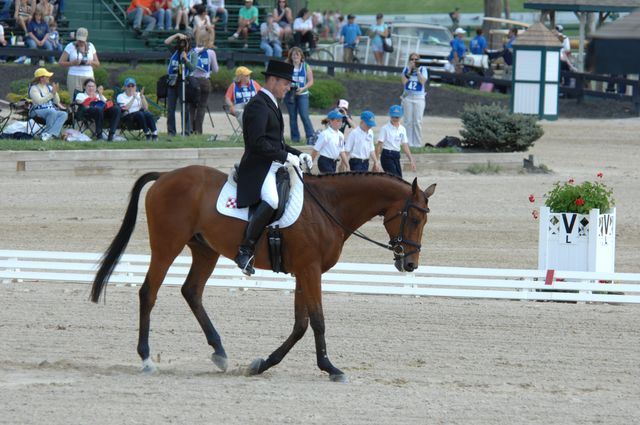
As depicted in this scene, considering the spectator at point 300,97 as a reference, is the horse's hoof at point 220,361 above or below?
below

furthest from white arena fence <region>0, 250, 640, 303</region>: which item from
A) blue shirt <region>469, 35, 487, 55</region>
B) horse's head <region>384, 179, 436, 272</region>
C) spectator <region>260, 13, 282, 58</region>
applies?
blue shirt <region>469, 35, 487, 55</region>

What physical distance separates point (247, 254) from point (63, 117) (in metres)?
11.2

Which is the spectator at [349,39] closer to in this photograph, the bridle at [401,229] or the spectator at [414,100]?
the spectator at [414,100]

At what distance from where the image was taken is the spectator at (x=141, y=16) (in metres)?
27.5

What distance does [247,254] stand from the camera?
780 centimetres

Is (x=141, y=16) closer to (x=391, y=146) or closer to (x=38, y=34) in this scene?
(x=38, y=34)

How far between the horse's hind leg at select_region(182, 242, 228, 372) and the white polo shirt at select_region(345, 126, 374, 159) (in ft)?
23.3

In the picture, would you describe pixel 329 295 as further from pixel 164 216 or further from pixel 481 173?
pixel 481 173

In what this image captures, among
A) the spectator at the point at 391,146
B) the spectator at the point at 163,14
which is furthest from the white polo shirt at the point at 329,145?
the spectator at the point at 163,14

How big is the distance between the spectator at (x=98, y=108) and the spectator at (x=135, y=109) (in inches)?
9.5

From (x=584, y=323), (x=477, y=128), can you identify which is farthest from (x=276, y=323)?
(x=477, y=128)

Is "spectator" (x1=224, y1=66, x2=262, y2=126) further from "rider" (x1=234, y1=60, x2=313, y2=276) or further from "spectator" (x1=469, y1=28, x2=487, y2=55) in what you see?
"spectator" (x1=469, y1=28, x2=487, y2=55)

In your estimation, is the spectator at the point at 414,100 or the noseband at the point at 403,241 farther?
the spectator at the point at 414,100

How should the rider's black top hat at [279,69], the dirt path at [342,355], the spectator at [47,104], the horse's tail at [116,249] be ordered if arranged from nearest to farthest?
the dirt path at [342,355]
the rider's black top hat at [279,69]
the horse's tail at [116,249]
the spectator at [47,104]
